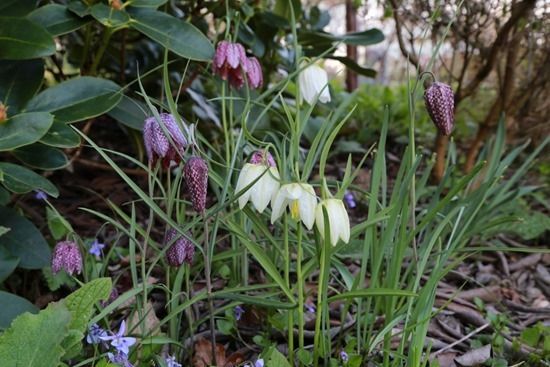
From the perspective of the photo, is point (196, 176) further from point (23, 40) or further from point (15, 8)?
point (15, 8)

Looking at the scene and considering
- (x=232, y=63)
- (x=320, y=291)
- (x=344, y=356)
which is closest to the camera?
(x=320, y=291)

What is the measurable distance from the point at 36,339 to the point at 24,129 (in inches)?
19.0

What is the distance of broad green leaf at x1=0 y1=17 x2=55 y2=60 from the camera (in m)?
1.48

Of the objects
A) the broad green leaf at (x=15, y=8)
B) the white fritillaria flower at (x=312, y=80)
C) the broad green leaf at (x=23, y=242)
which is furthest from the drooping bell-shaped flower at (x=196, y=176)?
the broad green leaf at (x=15, y=8)

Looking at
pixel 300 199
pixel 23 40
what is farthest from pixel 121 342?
pixel 23 40

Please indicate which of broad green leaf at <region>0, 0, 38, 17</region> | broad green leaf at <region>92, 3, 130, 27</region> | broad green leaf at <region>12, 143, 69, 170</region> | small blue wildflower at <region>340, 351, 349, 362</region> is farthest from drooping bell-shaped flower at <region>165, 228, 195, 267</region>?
broad green leaf at <region>0, 0, 38, 17</region>

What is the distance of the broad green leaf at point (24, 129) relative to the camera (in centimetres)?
135

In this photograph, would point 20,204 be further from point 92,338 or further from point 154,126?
point 154,126

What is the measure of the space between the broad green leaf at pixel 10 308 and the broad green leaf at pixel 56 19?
0.61 m

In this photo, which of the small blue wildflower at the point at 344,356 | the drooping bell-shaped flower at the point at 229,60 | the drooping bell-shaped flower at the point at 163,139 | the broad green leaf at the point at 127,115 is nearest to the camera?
the drooping bell-shaped flower at the point at 163,139

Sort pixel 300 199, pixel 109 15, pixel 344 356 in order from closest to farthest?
pixel 300 199 → pixel 344 356 → pixel 109 15

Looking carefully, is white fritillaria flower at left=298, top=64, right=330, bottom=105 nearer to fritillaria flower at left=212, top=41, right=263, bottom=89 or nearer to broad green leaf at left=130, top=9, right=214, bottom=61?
fritillaria flower at left=212, top=41, right=263, bottom=89

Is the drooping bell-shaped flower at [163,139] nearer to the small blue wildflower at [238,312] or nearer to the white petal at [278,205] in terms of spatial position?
the white petal at [278,205]

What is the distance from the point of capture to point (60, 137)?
1454 mm
